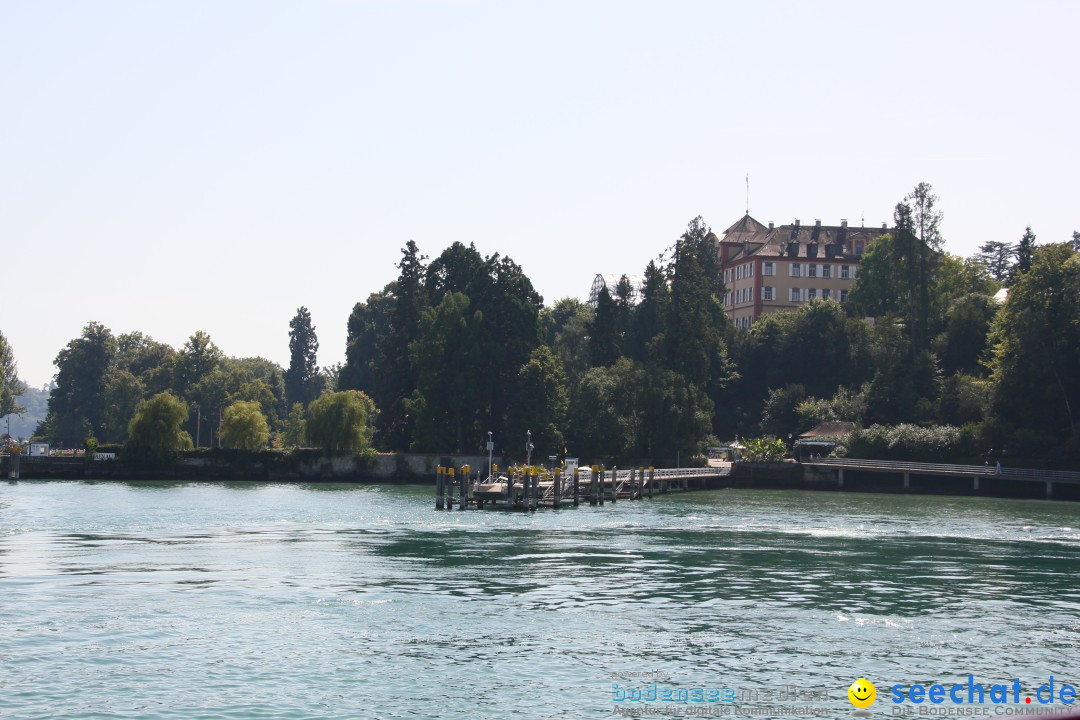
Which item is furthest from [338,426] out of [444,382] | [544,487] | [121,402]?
[121,402]

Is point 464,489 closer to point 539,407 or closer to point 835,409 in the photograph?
point 539,407

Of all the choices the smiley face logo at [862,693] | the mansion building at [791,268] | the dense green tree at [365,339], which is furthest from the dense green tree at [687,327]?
the smiley face logo at [862,693]

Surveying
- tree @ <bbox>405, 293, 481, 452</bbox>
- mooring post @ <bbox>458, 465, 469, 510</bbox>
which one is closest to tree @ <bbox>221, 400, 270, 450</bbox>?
tree @ <bbox>405, 293, 481, 452</bbox>

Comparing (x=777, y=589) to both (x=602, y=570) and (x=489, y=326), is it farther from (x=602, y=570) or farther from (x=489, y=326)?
(x=489, y=326)

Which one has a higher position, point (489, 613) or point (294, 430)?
point (294, 430)

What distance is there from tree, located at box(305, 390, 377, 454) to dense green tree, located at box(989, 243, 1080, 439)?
5838cm

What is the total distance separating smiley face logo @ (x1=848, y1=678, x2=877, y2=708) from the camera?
24.3 m

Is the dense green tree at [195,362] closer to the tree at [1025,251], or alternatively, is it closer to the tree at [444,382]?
the tree at [444,382]

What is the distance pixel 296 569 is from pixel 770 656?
2098 centimetres

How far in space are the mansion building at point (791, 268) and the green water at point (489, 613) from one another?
367 ft

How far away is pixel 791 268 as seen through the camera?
17825 cm

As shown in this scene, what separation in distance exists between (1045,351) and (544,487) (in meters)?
49.6

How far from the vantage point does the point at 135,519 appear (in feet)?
217

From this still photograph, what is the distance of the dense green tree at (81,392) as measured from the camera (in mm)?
192375
